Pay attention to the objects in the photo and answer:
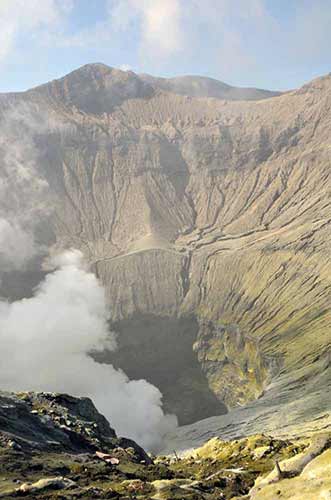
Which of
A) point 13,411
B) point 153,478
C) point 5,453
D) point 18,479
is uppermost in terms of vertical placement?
point 13,411

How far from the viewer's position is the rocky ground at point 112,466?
5716 centimetres

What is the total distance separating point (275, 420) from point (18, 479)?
13763 centimetres

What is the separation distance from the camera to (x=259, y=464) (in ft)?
285

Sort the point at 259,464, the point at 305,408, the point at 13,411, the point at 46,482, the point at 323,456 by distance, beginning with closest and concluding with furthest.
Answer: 1. the point at 323,456
2. the point at 46,482
3. the point at 259,464
4. the point at 13,411
5. the point at 305,408

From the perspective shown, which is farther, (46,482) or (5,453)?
(5,453)

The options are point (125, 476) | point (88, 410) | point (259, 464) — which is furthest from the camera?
point (88, 410)

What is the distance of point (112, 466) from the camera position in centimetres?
8381

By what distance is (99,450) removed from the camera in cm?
10119

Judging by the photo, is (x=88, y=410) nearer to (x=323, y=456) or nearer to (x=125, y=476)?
(x=125, y=476)

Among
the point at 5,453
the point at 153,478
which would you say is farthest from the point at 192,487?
the point at 5,453

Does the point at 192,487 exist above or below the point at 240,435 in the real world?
below

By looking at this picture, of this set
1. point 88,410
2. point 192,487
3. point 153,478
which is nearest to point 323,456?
point 192,487

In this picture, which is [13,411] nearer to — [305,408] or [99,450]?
[99,450]

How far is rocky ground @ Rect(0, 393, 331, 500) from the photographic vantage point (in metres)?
57.2
